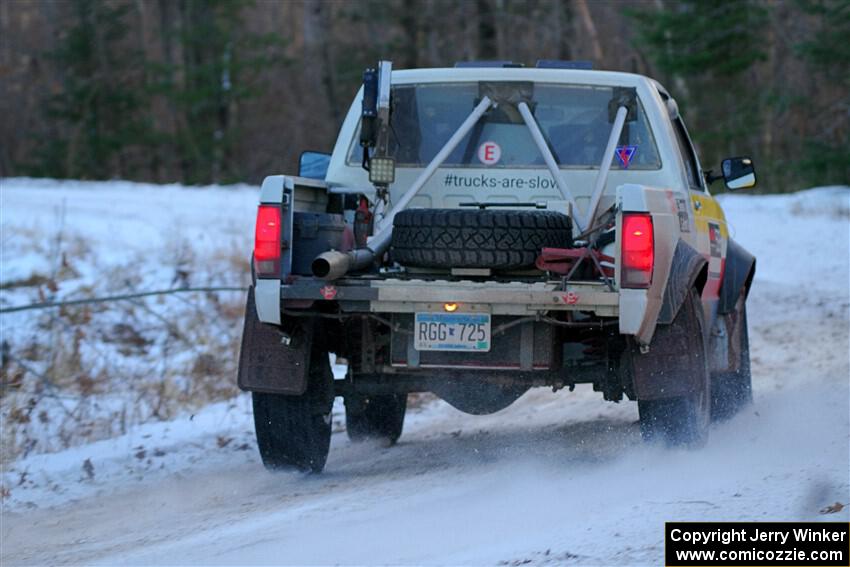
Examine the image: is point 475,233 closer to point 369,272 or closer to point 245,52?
point 369,272

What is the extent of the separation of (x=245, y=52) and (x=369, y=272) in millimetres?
37964

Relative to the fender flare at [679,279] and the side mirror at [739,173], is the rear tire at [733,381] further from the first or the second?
the fender flare at [679,279]

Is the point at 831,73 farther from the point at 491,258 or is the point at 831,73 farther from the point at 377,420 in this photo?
the point at 491,258

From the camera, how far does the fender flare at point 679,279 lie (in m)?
6.30

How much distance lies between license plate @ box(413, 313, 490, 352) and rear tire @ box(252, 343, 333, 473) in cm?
83

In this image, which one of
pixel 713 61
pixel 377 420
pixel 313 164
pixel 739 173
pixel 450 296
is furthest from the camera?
pixel 713 61

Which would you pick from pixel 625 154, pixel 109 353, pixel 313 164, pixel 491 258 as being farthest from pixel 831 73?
pixel 491 258

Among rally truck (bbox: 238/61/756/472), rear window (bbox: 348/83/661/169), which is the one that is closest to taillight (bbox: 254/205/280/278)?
rally truck (bbox: 238/61/756/472)

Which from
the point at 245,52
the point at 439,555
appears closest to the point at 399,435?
the point at 439,555

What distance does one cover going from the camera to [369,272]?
6754 mm

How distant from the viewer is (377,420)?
335 inches

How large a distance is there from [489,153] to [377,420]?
2051 millimetres

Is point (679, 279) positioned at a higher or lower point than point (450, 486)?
higher

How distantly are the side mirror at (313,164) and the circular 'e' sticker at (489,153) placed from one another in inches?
40.4
